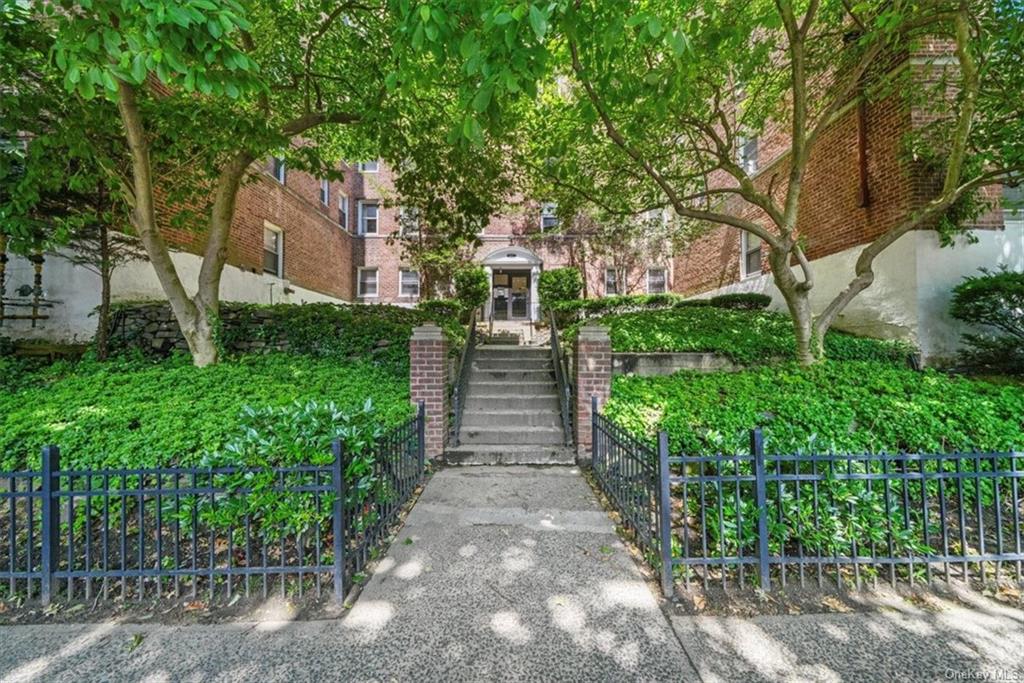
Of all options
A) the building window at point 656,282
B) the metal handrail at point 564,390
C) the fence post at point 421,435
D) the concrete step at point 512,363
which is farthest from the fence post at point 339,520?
the building window at point 656,282

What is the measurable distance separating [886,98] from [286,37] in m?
10.0

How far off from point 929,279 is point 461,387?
7566mm

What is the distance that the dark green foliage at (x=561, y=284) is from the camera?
16000mm

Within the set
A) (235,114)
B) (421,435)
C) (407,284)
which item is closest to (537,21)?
(421,435)

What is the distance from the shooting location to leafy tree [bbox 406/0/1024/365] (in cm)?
303

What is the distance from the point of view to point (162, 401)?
4.89 meters

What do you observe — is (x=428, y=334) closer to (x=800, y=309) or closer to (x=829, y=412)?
(x=829, y=412)

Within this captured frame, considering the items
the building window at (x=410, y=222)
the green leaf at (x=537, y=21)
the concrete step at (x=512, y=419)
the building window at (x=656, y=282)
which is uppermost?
the building window at (x=410, y=222)

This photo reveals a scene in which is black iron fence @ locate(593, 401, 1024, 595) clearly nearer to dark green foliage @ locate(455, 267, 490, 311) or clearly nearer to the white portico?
dark green foliage @ locate(455, 267, 490, 311)

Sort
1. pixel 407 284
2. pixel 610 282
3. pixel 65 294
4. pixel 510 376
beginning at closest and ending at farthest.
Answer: pixel 510 376 < pixel 65 294 < pixel 610 282 < pixel 407 284

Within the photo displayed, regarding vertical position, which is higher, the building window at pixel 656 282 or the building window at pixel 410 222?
the building window at pixel 410 222

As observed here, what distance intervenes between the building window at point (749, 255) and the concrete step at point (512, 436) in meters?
8.76

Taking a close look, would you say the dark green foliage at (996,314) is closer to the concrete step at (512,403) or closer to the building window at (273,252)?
the concrete step at (512,403)

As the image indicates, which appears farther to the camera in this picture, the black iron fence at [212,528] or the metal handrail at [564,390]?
the metal handrail at [564,390]
